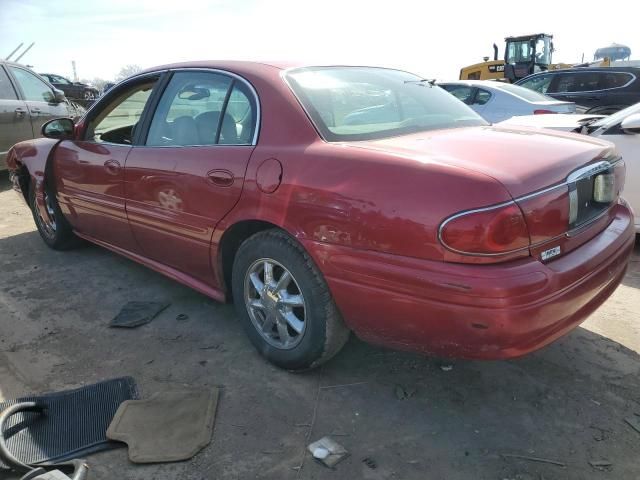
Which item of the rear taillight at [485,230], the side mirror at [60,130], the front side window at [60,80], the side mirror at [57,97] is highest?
the front side window at [60,80]

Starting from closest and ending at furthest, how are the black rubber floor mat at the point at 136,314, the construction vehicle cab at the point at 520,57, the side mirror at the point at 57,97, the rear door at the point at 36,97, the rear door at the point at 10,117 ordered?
the black rubber floor mat at the point at 136,314 < the rear door at the point at 10,117 < the rear door at the point at 36,97 < the side mirror at the point at 57,97 < the construction vehicle cab at the point at 520,57

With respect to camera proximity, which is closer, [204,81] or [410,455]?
[410,455]

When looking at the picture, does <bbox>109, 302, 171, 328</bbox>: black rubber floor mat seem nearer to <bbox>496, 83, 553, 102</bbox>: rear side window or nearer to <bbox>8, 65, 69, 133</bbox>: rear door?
<bbox>8, 65, 69, 133</bbox>: rear door

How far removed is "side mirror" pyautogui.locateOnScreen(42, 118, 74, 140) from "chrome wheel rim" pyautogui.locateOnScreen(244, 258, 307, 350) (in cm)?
229

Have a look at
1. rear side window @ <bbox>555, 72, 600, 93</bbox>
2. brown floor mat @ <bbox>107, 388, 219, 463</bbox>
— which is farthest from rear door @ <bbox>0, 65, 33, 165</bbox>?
rear side window @ <bbox>555, 72, 600, 93</bbox>

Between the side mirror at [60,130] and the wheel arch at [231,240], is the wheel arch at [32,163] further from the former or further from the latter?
the wheel arch at [231,240]

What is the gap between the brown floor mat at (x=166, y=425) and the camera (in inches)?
89.8

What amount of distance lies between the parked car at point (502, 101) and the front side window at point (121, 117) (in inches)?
224

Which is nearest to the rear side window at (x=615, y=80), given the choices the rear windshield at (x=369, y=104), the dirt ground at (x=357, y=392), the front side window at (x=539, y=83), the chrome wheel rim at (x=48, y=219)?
the front side window at (x=539, y=83)

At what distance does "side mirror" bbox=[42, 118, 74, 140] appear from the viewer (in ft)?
13.6

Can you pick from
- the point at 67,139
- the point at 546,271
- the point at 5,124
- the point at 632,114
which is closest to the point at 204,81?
the point at 67,139

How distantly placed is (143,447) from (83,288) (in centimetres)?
211

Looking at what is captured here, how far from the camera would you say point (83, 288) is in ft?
13.3

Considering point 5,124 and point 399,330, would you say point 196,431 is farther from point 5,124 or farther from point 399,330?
point 5,124
